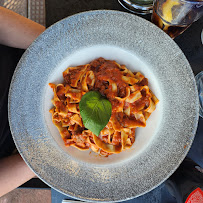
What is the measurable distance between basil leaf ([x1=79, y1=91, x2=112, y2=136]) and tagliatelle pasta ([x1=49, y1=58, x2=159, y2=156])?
0.11 meters

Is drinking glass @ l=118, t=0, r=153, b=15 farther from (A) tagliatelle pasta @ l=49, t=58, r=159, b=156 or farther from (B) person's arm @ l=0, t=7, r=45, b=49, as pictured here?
(B) person's arm @ l=0, t=7, r=45, b=49

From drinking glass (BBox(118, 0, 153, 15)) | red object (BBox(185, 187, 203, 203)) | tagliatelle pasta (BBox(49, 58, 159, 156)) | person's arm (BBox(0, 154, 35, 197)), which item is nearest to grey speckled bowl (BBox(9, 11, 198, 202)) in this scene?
tagliatelle pasta (BBox(49, 58, 159, 156))

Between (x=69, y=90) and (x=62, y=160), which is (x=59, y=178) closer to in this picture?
(x=62, y=160)

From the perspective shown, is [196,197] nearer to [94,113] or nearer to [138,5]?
[94,113]

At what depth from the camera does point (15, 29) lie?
4.68 ft

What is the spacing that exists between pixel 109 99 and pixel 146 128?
26 centimetres

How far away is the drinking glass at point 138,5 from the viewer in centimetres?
135

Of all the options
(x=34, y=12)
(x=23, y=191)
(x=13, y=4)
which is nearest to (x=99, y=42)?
(x=34, y=12)

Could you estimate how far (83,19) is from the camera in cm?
114

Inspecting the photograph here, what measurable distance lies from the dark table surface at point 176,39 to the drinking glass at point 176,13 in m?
0.17

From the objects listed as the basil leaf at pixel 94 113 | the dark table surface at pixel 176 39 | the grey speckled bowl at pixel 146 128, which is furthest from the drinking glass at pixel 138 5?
the basil leaf at pixel 94 113

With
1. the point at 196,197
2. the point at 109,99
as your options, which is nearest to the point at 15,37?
the point at 109,99

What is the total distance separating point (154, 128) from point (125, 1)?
78 centimetres

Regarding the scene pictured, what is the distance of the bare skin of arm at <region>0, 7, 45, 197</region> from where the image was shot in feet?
4.66
